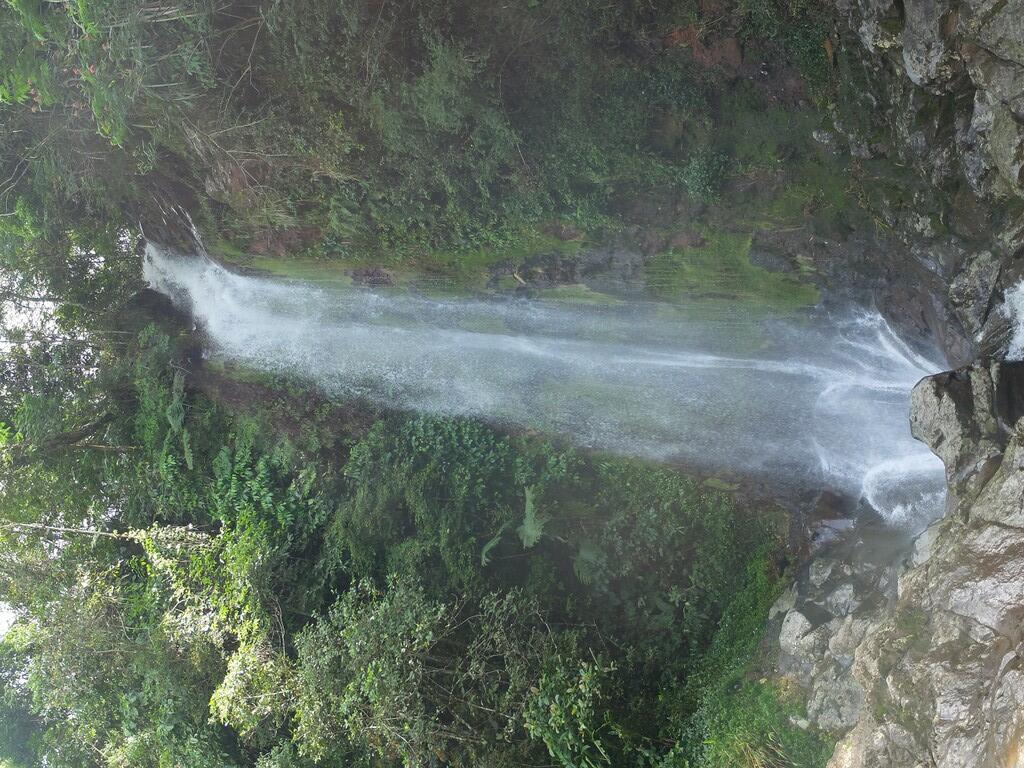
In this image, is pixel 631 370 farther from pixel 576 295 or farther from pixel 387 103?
pixel 387 103

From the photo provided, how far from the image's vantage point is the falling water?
404 inches

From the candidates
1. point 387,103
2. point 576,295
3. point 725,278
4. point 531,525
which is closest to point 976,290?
point 725,278

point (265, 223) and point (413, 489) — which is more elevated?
point (265, 223)

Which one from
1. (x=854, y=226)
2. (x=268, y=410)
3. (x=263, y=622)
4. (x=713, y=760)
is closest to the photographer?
(x=713, y=760)

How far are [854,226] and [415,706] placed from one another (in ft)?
27.6

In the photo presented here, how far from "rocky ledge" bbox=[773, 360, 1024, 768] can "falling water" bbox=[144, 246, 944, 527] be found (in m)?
1.86

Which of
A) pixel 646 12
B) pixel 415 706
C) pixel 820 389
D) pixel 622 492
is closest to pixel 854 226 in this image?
pixel 820 389

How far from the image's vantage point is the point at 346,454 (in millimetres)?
11672

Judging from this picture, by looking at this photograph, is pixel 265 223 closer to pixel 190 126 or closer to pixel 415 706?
pixel 190 126

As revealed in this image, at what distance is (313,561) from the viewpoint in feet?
37.5

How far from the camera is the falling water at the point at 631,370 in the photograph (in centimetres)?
1026

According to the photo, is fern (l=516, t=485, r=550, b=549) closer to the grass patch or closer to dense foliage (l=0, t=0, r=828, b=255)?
the grass patch

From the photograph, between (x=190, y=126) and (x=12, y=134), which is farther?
(x=12, y=134)

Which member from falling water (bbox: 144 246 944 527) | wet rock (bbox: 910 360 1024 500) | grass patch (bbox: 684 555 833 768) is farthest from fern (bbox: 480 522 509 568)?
wet rock (bbox: 910 360 1024 500)
